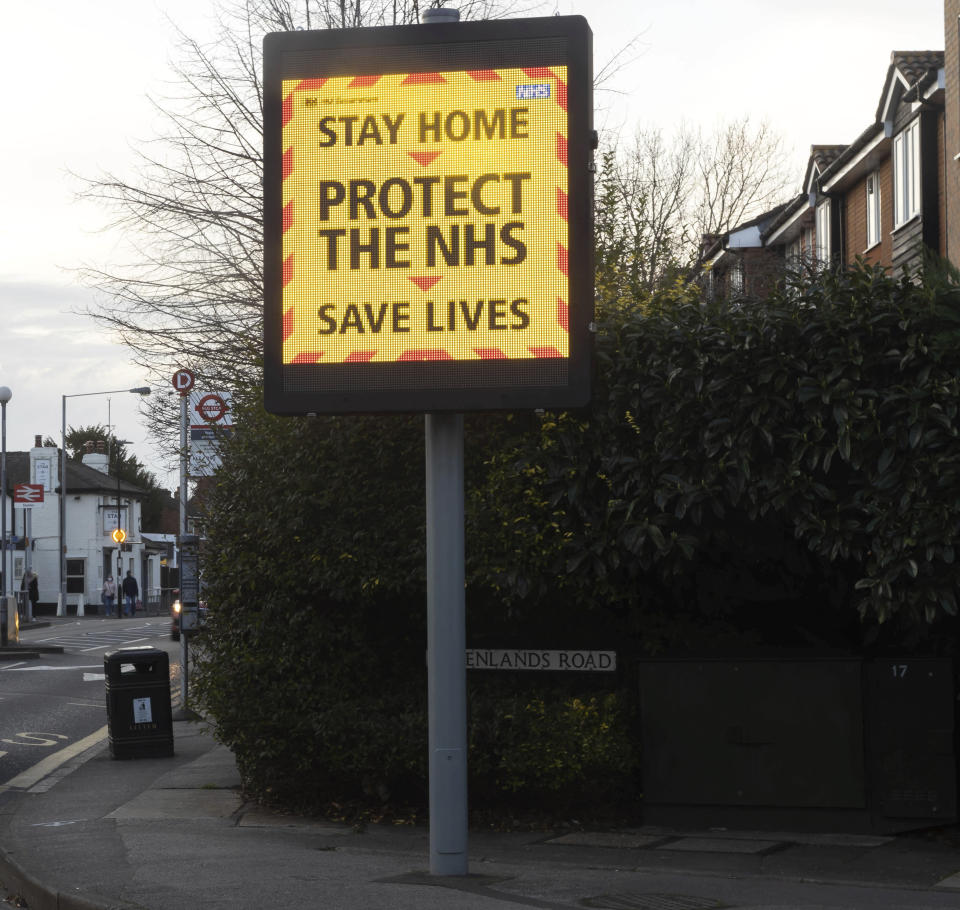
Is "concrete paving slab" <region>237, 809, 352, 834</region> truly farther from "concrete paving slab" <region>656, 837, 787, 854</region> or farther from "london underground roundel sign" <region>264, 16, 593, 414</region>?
"london underground roundel sign" <region>264, 16, 593, 414</region>

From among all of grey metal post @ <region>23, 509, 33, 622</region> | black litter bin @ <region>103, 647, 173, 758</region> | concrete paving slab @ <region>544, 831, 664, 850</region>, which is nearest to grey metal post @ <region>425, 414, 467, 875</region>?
concrete paving slab @ <region>544, 831, 664, 850</region>

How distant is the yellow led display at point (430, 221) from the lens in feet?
24.1

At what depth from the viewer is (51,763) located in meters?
14.3

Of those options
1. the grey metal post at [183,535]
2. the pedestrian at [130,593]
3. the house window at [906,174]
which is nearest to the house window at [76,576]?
the pedestrian at [130,593]

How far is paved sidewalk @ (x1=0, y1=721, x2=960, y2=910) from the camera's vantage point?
712 cm

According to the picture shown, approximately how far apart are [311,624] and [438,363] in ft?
10.2

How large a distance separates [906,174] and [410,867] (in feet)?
67.0

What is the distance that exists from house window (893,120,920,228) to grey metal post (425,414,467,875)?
18.7 meters

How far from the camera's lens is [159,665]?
1360cm

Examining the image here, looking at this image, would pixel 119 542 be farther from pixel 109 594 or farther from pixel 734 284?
pixel 734 284

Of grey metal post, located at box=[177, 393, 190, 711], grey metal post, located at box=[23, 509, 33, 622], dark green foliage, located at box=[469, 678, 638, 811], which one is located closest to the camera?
dark green foliage, located at box=[469, 678, 638, 811]

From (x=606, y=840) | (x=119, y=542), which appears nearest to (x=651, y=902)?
(x=606, y=840)

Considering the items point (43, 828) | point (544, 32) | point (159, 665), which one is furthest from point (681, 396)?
point (159, 665)

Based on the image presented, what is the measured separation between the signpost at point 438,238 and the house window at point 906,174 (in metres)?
18.4
